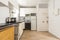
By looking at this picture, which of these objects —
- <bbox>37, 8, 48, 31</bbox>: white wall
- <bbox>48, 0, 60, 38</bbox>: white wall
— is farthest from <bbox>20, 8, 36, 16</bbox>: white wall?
<bbox>48, 0, 60, 38</bbox>: white wall

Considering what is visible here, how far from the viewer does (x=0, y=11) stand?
12.8ft

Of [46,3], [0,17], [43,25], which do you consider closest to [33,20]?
[43,25]

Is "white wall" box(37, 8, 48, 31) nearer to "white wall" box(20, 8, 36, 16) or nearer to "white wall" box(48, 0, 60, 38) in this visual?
"white wall" box(20, 8, 36, 16)

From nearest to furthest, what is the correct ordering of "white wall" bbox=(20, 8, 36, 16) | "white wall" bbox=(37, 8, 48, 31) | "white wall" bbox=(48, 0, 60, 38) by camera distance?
"white wall" bbox=(48, 0, 60, 38)
"white wall" bbox=(37, 8, 48, 31)
"white wall" bbox=(20, 8, 36, 16)

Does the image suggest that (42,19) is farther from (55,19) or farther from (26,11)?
(55,19)

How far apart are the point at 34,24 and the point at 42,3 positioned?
94.2 inches

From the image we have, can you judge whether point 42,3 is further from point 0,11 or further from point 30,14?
point 0,11

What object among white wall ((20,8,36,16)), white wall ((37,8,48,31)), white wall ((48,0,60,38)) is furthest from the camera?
white wall ((20,8,36,16))

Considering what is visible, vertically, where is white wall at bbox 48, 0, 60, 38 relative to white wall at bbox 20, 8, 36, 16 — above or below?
below

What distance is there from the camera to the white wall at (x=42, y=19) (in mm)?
9797

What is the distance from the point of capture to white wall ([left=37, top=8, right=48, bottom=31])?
9.80m

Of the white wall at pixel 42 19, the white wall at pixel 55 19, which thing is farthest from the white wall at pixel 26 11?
the white wall at pixel 55 19

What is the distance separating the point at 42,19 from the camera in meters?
9.82

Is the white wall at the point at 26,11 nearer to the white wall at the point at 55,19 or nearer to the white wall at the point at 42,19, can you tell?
the white wall at the point at 42,19
